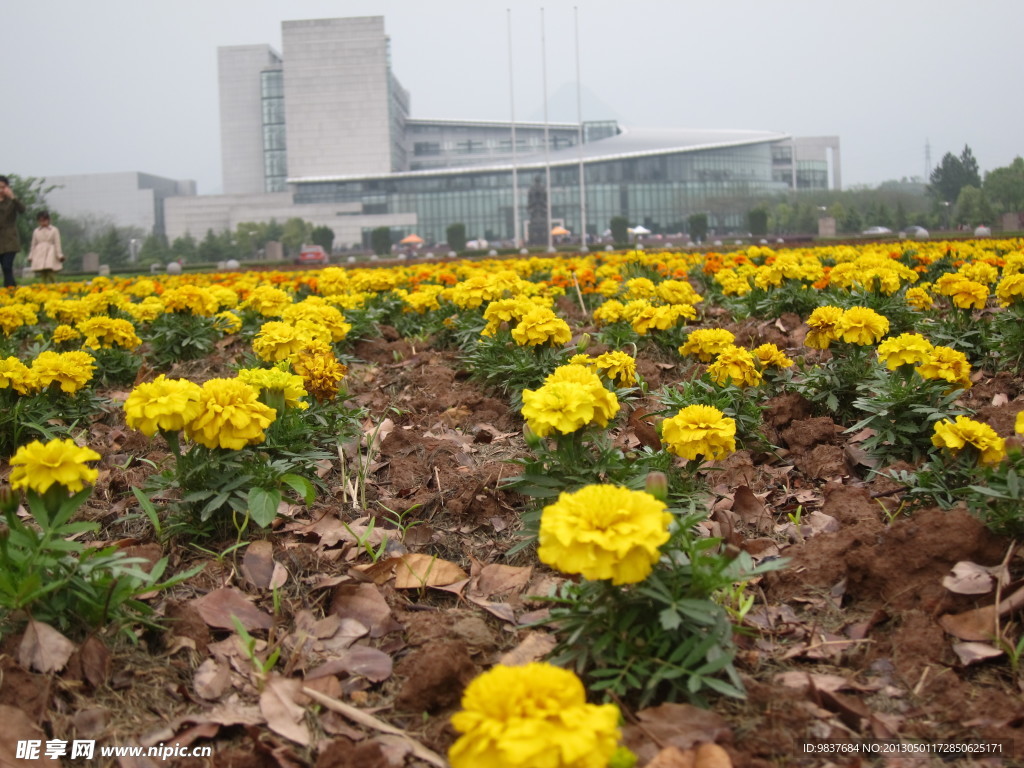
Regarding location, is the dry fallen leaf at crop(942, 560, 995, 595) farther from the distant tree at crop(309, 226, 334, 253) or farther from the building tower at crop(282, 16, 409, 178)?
the building tower at crop(282, 16, 409, 178)

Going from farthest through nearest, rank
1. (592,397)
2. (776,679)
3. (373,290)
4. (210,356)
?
(373,290) < (210,356) < (592,397) < (776,679)

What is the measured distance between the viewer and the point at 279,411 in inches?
92.1

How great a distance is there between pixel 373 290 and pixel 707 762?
435cm

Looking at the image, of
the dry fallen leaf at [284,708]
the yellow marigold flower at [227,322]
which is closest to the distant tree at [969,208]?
the yellow marigold flower at [227,322]

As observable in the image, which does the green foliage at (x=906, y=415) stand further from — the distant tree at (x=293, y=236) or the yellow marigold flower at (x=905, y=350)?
the distant tree at (x=293, y=236)

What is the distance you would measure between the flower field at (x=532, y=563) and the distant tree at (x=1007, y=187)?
115ft

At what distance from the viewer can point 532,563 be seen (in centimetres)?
214

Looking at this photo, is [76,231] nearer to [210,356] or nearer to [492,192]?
[492,192]

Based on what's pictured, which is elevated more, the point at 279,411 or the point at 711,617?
the point at 279,411

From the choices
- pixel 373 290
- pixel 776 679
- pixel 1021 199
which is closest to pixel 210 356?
pixel 373 290

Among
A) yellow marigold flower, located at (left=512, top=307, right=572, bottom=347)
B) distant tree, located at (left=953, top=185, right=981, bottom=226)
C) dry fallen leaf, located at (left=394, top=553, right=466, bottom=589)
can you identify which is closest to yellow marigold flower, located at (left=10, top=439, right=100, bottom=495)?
dry fallen leaf, located at (left=394, top=553, right=466, bottom=589)

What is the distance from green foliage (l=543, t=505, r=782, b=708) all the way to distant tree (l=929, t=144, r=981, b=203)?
53681mm

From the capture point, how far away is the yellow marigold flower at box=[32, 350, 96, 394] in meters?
2.87

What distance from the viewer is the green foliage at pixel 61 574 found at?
5.21 feet
